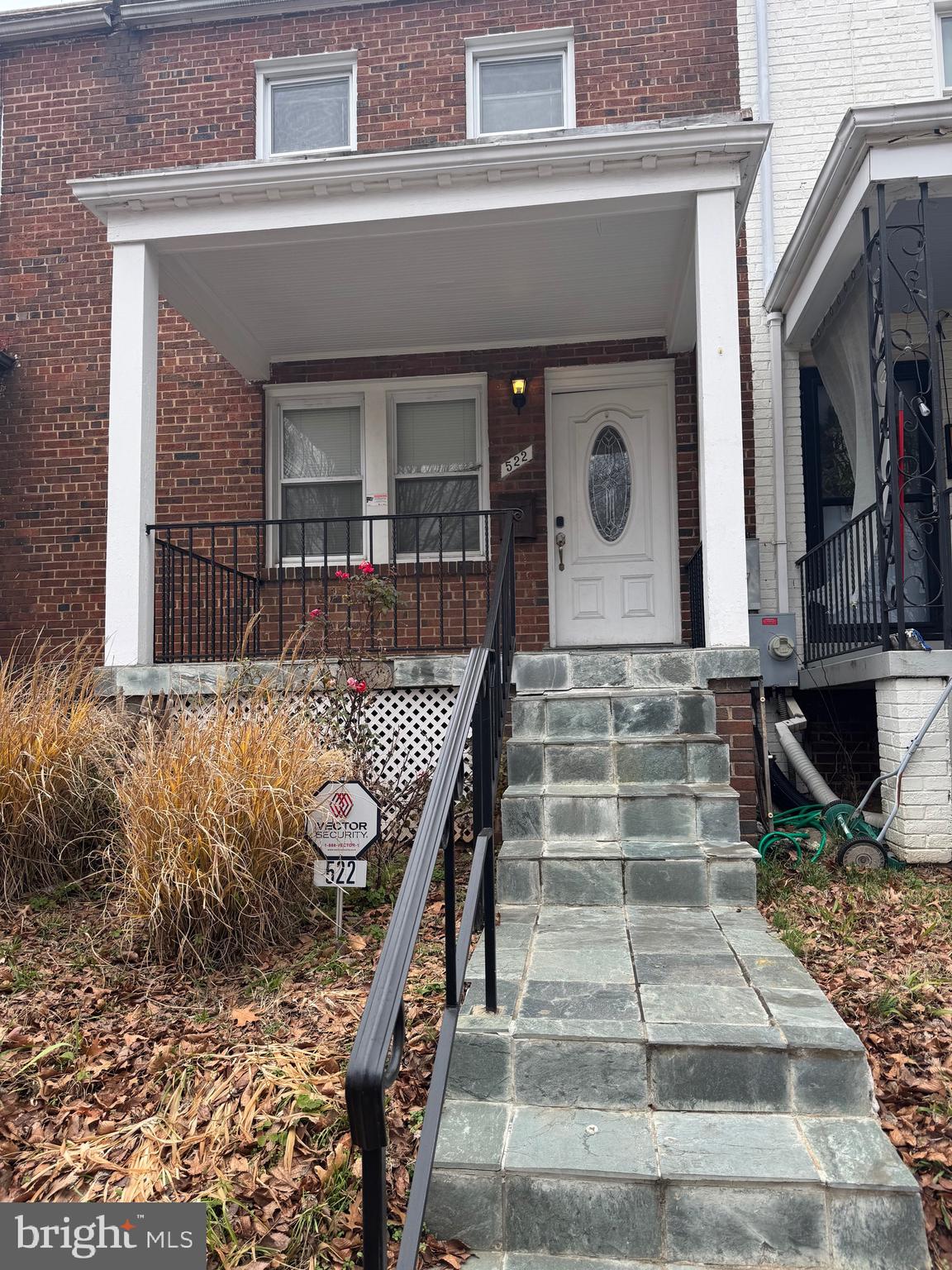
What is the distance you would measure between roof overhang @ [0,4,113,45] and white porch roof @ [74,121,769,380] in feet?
11.3

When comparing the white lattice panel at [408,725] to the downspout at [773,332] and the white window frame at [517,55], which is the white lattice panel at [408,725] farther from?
the white window frame at [517,55]

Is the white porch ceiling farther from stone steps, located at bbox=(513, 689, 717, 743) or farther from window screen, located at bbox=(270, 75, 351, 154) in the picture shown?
stone steps, located at bbox=(513, 689, 717, 743)

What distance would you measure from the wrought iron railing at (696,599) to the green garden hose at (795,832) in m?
1.47

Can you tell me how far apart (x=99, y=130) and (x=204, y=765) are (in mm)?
7100

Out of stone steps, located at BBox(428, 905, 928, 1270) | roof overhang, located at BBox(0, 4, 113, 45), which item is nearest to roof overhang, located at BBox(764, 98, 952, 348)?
stone steps, located at BBox(428, 905, 928, 1270)

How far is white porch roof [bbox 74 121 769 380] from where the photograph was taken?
5270 mm

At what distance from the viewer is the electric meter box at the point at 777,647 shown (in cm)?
684

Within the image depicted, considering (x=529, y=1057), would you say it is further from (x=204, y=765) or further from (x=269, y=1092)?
(x=204, y=765)

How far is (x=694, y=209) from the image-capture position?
17.9ft

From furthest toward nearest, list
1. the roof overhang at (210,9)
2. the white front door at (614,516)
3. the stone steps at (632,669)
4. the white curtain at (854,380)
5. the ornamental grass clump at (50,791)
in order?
the roof overhang at (210,9) < the white front door at (614,516) < the white curtain at (854,380) < the stone steps at (632,669) < the ornamental grass clump at (50,791)

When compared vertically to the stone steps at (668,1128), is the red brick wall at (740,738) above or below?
above

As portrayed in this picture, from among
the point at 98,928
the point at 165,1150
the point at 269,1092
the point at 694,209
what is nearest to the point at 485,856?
the point at 269,1092

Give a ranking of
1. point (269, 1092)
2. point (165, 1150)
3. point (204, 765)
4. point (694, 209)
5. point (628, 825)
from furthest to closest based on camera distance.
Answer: point (694, 209) → point (628, 825) → point (204, 765) → point (269, 1092) → point (165, 1150)

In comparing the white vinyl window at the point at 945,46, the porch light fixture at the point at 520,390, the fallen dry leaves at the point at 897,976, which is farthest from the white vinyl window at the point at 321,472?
the white vinyl window at the point at 945,46
